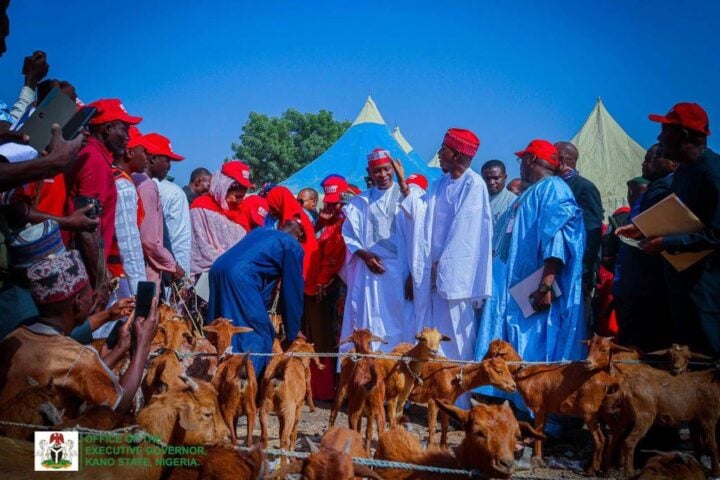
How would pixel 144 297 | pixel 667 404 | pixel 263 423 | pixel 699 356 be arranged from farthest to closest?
pixel 263 423 → pixel 667 404 → pixel 699 356 → pixel 144 297

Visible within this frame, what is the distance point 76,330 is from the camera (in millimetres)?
4406

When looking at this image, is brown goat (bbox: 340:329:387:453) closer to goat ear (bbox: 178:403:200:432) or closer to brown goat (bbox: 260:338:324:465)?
brown goat (bbox: 260:338:324:465)

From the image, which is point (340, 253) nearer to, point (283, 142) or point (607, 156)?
point (607, 156)

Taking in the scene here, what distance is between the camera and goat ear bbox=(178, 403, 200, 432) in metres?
3.23

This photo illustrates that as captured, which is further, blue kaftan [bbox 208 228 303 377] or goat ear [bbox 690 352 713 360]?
blue kaftan [bbox 208 228 303 377]

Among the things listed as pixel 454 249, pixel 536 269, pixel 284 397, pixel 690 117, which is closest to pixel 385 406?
pixel 284 397

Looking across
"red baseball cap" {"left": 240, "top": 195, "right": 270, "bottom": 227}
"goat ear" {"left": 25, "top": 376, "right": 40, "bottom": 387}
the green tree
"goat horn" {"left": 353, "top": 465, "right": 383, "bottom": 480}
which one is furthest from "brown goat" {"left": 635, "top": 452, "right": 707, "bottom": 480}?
the green tree

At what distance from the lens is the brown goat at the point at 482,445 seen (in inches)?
125

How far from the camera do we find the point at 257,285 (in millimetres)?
6008

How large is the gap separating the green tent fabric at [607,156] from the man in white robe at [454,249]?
1642 centimetres

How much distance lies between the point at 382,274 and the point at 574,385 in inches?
123

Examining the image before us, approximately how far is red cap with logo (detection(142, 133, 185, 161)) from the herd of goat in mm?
3591

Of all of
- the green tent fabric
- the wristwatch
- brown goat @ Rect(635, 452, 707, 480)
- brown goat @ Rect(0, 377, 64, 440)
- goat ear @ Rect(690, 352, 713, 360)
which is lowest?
brown goat @ Rect(635, 452, 707, 480)

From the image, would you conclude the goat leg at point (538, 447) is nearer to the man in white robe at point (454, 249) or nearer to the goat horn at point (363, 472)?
the man in white robe at point (454, 249)
